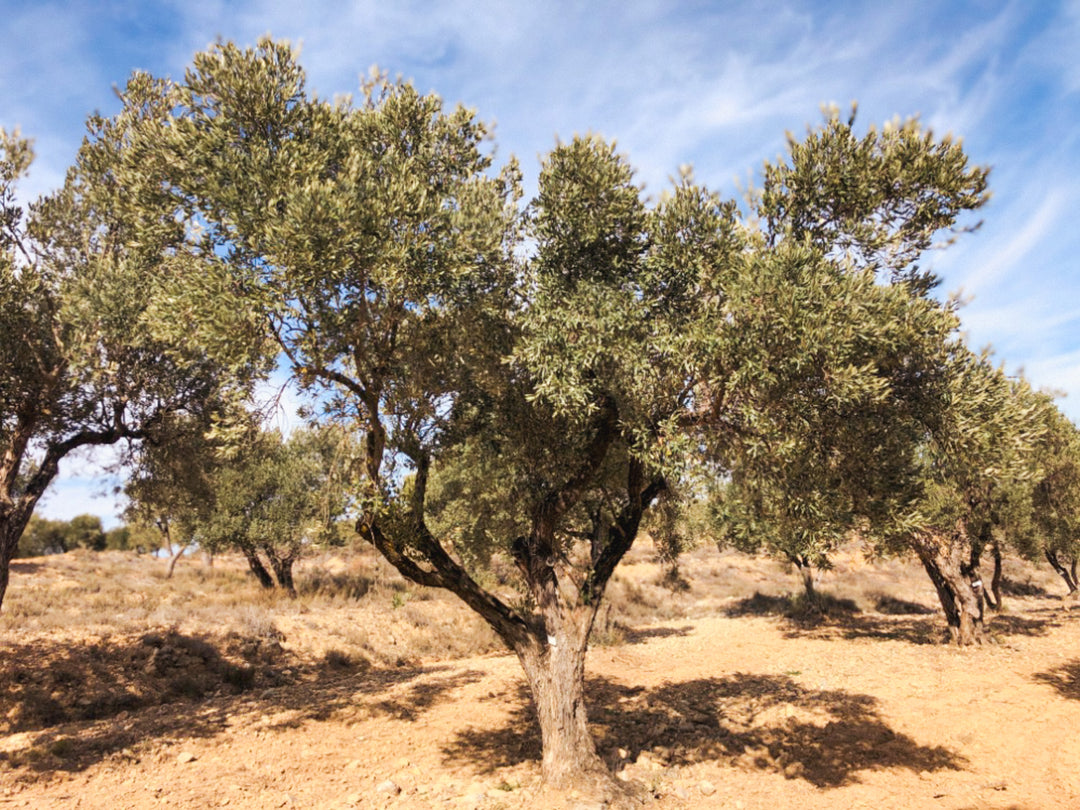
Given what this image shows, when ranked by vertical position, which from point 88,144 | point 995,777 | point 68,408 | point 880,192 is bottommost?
point 995,777

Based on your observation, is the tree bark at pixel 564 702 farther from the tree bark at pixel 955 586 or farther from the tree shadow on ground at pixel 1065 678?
the tree bark at pixel 955 586

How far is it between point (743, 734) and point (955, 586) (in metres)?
12.8

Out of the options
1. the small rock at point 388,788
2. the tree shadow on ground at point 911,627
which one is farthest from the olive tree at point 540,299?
the tree shadow on ground at point 911,627

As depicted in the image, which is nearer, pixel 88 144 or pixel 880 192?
pixel 880 192

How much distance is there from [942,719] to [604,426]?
1076 cm

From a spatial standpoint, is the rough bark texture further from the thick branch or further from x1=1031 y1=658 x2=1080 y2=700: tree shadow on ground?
x1=1031 y1=658 x2=1080 y2=700: tree shadow on ground

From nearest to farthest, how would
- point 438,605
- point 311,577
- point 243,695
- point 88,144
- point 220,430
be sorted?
point 220,430, point 88,144, point 243,695, point 438,605, point 311,577

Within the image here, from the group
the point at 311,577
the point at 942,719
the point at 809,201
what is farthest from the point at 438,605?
the point at 809,201

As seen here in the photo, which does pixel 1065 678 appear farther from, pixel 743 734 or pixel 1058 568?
pixel 1058 568

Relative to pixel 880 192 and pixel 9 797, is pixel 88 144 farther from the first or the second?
pixel 880 192

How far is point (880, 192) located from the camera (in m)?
10.3

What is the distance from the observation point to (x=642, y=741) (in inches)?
528

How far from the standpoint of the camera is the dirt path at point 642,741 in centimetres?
1053

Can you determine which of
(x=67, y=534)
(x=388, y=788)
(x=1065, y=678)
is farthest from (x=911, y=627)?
(x=67, y=534)
